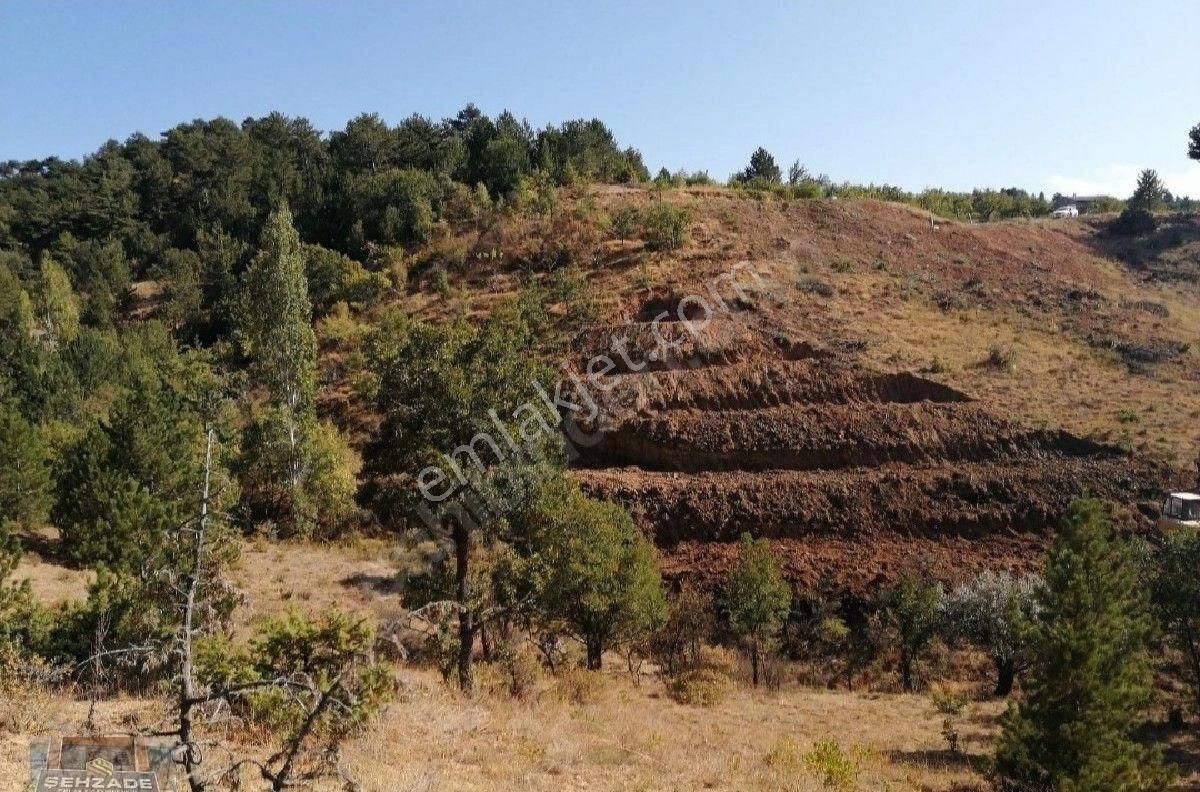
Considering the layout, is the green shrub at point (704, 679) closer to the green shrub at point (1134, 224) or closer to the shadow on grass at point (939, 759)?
the shadow on grass at point (939, 759)

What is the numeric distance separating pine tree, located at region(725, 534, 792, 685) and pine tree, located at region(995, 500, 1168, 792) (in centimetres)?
689

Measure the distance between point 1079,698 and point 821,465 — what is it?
1424cm

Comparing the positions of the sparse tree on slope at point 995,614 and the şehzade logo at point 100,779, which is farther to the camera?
the sparse tree on slope at point 995,614

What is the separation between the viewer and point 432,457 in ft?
38.9

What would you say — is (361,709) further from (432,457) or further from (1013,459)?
(1013,459)

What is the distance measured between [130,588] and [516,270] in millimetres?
28783

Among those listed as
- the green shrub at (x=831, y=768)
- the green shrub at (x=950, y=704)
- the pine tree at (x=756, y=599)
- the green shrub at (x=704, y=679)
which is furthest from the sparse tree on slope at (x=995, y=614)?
the green shrub at (x=831, y=768)

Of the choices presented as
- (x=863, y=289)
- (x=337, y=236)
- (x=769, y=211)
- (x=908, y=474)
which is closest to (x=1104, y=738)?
(x=908, y=474)

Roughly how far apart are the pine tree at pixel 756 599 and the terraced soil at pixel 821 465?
287 cm

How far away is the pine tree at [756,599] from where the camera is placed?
19.7 meters

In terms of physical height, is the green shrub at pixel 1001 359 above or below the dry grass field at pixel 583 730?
above

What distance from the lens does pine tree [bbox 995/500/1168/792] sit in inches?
478

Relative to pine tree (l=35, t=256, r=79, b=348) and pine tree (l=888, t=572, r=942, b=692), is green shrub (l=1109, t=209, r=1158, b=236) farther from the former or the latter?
pine tree (l=35, t=256, r=79, b=348)

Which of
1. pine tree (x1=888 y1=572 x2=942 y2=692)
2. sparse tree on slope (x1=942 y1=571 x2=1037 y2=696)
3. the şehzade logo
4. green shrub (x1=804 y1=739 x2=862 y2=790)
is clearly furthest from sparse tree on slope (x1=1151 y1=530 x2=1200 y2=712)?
the şehzade logo
